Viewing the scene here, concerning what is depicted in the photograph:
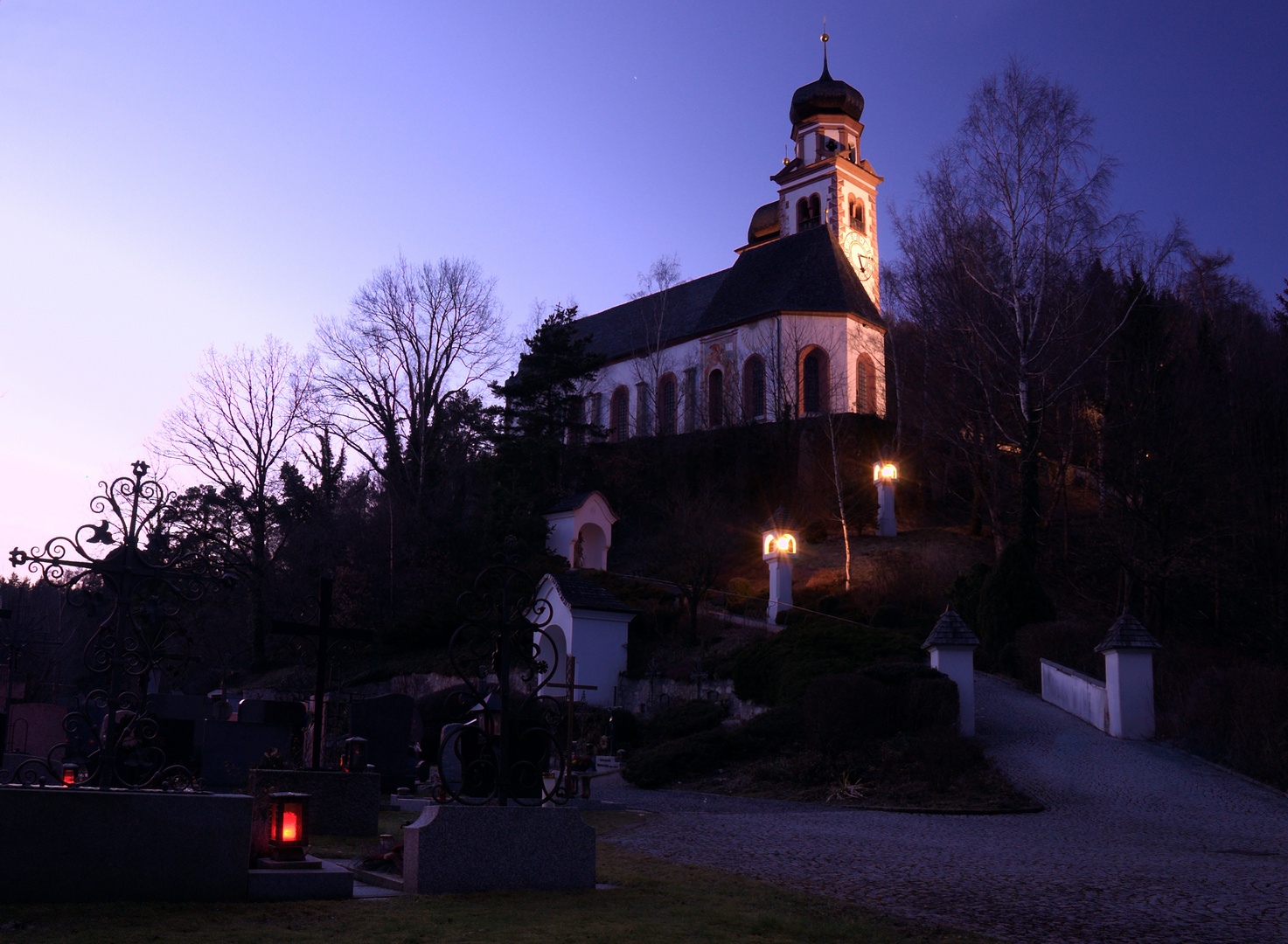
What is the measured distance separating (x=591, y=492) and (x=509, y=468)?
3.63m

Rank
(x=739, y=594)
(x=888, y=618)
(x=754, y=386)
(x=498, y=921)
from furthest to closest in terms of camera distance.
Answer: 1. (x=754, y=386)
2. (x=739, y=594)
3. (x=888, y=618)
4. (x=498, y=921)

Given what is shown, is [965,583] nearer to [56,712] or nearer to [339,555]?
[56,712]

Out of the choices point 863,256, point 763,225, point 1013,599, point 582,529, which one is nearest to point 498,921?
point 1013,599

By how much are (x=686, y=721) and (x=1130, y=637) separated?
8233 mm

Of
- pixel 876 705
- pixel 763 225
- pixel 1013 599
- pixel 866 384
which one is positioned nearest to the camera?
pixel 876 705

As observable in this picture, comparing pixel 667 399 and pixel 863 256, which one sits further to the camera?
pixel 863 256

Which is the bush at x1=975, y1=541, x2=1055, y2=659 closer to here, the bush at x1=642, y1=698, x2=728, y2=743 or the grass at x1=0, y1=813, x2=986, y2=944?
the bush at x1=642, y1=698, x2=728, y2=743

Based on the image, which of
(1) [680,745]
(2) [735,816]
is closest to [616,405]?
(1) [680,745]

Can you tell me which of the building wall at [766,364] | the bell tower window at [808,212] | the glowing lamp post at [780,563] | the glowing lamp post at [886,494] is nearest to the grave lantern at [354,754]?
the glowing lamp post at [780,563]

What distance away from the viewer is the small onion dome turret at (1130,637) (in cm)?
1734

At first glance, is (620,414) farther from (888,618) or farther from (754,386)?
(888,618)

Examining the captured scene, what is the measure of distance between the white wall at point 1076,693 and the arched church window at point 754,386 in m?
27.6

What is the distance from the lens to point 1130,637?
1741 cm

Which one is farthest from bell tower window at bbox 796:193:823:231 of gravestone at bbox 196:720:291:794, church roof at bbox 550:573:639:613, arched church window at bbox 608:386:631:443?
gravestone at bbox 196:720:291:794
